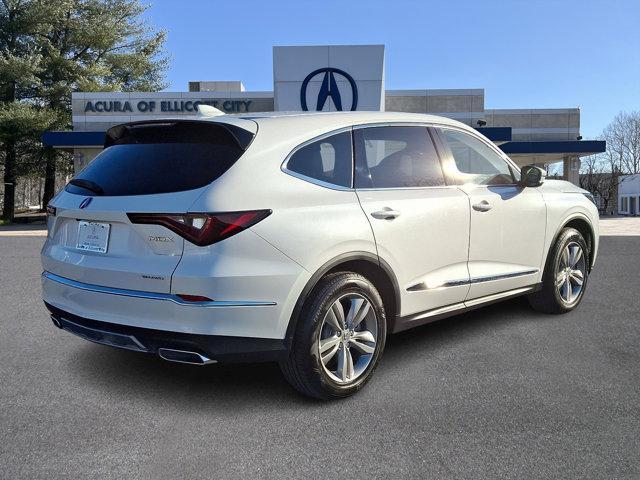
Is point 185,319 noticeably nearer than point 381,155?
Yes

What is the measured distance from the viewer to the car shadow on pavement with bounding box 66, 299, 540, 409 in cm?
349

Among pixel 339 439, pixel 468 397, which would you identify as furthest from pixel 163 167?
pixel 468 397

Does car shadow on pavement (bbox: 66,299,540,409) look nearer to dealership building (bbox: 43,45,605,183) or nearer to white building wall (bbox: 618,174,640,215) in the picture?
dealership building (bbox: 43,45,605,183)

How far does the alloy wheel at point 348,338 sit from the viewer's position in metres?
3.35

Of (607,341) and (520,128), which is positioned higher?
(520,128)

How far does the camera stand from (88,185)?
3434 millimetres

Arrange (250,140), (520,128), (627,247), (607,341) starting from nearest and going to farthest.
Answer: (250,140), (607,341), (627,247), (520,128)

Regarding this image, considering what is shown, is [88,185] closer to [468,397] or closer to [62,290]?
[62,290]

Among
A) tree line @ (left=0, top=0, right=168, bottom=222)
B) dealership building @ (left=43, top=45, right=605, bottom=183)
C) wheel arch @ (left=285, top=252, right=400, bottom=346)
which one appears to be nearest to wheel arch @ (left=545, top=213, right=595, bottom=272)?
wheel arch @ (left=285, top=252, right=400, bottom=346)

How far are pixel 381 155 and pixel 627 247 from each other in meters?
11.2

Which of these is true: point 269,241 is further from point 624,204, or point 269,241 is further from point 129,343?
point 624,204

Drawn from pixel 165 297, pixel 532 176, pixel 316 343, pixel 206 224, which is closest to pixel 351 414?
pixel 316 343

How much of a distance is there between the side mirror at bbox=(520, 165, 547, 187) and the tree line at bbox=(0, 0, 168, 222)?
1162 inches

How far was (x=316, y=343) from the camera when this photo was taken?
126 inches
